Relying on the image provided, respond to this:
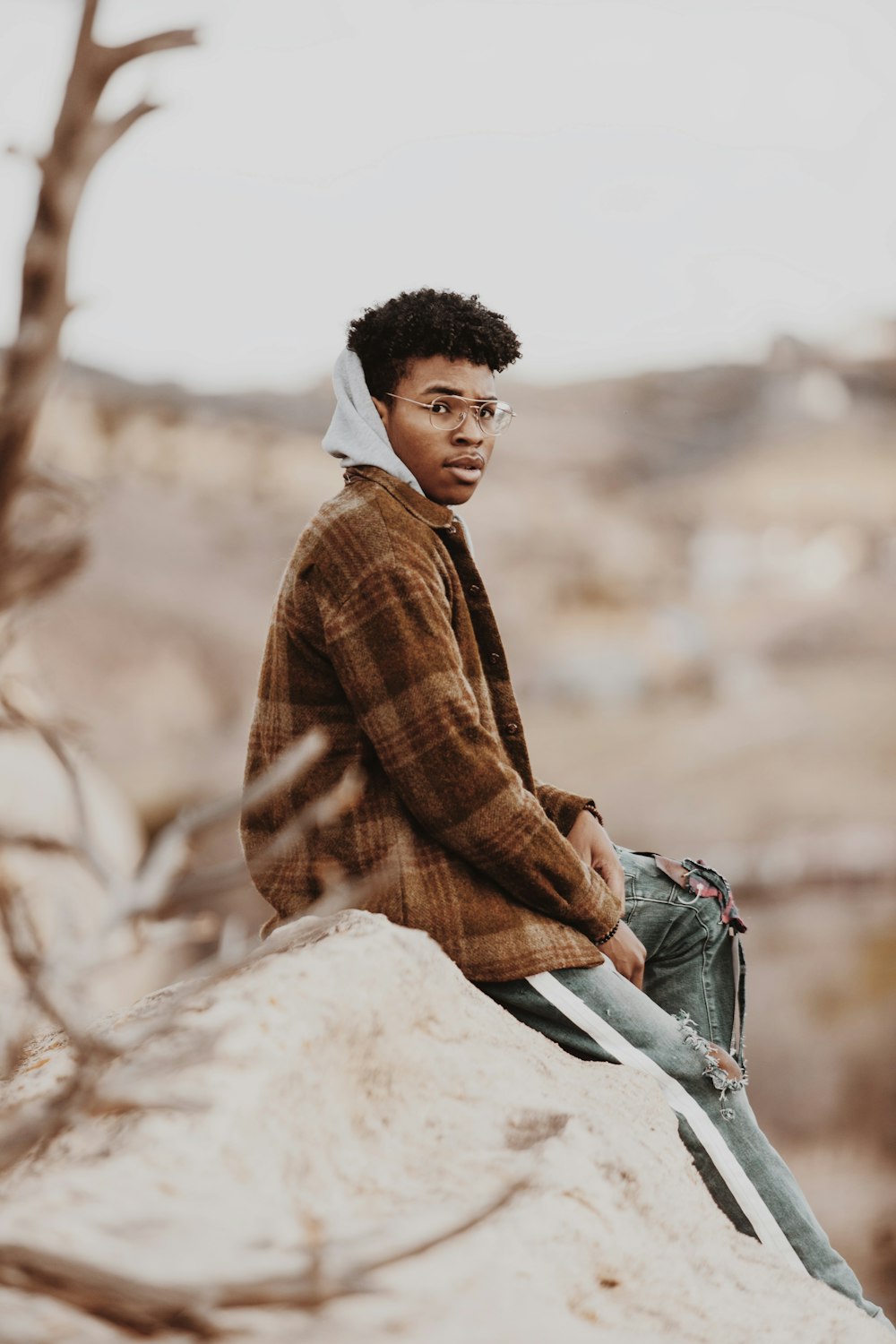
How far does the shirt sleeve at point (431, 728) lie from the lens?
6.65ft

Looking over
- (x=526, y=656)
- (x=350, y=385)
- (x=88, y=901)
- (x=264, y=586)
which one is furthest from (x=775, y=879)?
(x=350, y=385)

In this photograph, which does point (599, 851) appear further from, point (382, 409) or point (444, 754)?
point (382, 409)

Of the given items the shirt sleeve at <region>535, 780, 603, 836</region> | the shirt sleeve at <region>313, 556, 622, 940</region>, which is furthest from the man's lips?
the shirt sleeve at <region>535, 780, 603, 836</region>

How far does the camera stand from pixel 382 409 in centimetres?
231

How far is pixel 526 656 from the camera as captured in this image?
680 inches

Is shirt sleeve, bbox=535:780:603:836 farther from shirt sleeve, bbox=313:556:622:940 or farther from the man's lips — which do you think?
the man's lips

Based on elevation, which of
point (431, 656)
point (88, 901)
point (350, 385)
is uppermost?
point (350, 385)

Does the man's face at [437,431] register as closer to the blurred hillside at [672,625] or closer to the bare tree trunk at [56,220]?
the bare tree trunk at [56,220]

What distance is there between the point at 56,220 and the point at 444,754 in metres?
1.18

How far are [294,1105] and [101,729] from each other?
12.5 metres

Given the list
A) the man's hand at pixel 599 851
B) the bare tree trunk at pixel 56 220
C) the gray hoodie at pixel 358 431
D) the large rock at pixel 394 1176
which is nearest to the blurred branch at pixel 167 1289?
the large rock at pixel 394 1176

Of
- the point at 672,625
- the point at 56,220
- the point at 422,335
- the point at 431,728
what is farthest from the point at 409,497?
the point at 672,625

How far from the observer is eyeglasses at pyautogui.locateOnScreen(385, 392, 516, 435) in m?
2.26

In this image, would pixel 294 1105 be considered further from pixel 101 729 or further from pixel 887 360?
pixel 887 360
